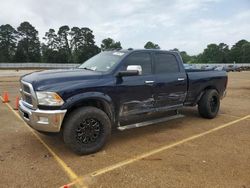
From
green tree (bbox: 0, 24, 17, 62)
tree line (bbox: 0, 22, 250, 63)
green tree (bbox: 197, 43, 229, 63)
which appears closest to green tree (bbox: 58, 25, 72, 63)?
tree line (bbox: 0, 22, 250, 63)

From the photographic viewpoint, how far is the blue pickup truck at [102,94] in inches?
183

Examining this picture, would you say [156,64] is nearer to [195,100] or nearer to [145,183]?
[195,100]

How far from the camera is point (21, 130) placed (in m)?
6.45

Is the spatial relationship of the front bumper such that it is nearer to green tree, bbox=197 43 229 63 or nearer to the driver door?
the driver door

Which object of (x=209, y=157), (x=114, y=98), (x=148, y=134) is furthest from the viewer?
(x=148, y=134)

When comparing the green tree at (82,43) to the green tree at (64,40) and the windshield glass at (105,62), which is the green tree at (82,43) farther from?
the windshield glass at (105,62)

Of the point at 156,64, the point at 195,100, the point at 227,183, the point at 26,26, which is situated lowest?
the point at 227,183

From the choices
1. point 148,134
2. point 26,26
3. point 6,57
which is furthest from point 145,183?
point 26,26

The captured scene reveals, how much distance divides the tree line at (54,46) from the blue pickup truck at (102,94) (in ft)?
253

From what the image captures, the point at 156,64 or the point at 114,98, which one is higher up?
the point at 156,64

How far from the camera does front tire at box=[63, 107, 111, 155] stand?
4.72m

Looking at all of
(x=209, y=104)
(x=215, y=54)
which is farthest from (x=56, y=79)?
(x=215, y=54)

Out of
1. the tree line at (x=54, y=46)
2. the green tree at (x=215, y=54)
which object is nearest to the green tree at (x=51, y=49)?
the tree line at (x=54, y=46)

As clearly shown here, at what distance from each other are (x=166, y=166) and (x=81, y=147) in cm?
151
